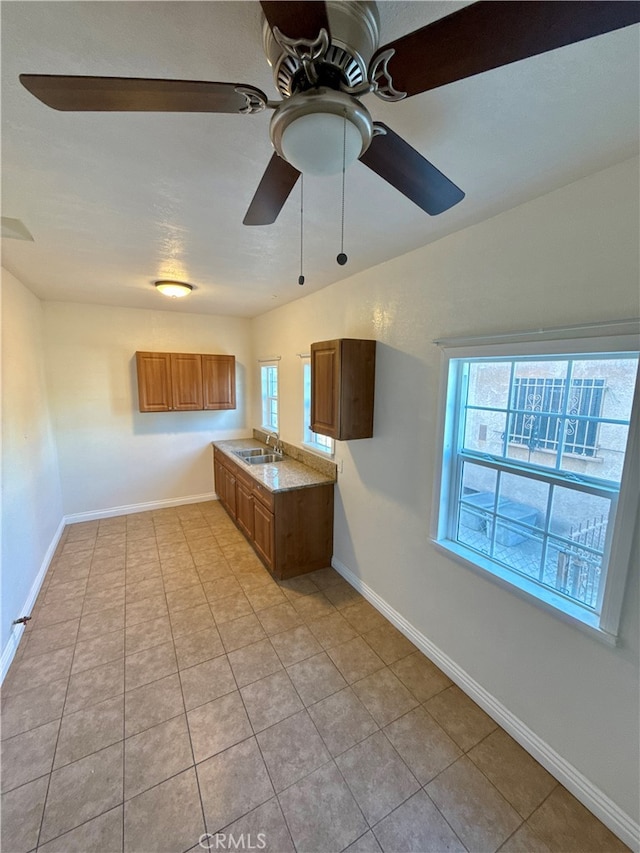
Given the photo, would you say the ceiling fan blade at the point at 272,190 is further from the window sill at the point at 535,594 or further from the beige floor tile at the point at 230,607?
the beige floor tile at the point at 230,607

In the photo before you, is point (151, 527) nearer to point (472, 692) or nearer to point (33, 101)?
point (472, 692)

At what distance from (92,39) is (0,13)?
182 millimetres

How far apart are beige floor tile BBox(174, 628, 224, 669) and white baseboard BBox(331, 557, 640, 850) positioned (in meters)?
1.29

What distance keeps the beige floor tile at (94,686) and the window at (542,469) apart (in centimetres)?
216

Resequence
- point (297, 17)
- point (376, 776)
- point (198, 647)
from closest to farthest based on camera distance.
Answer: point (297, 17)
point (376, 776)
point (198, 647)

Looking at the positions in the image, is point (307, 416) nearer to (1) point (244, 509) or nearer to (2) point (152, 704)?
(1) point (244, 509)

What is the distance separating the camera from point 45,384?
3707 millimetres

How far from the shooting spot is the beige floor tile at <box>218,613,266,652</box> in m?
2.34

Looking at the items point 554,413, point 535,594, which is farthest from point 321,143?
point 535,594

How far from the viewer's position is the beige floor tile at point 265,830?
1.34 meters

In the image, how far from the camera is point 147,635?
2414mm

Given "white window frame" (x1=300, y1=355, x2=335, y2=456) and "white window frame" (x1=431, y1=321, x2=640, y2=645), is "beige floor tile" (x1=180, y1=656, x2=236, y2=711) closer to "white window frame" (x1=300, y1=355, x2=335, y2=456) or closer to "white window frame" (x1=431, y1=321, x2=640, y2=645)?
"white window frame" (x1=431, y1=321, x2=640, y2=645)

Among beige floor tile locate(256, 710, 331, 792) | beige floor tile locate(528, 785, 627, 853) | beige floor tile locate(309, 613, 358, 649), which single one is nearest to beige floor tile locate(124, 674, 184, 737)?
beige floor tile locate(256, 710, 331, 792)

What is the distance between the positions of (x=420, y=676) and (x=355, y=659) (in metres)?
0.41
